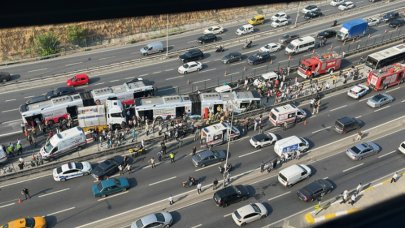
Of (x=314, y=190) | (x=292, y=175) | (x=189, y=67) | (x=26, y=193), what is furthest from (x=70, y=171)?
(x=189, y=67)

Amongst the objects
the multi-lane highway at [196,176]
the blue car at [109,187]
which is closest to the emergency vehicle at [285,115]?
the multi-lane highway at [196,176]

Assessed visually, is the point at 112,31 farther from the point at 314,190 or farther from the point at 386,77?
the point at 314,190

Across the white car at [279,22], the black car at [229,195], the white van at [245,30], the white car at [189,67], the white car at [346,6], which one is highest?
the white car at [346,6]

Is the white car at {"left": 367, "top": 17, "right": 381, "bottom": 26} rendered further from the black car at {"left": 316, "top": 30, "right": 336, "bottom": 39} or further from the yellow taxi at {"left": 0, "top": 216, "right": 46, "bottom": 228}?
the yellow taxi at {"left": 0, "top": 216, "right": 46, "bottom": 228}

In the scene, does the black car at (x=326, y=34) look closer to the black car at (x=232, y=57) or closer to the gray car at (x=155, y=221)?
the black car at (x=232, y=57)

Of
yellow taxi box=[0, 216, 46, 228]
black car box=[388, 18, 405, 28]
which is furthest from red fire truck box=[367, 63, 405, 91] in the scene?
yellow taxi box=[0, 216, 46, 228]
